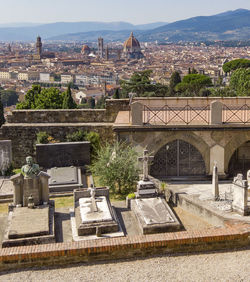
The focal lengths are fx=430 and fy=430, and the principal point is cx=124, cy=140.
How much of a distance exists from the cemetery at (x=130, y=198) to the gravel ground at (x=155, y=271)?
0.19 meters

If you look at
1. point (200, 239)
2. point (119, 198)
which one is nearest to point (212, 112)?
point (119, 198)

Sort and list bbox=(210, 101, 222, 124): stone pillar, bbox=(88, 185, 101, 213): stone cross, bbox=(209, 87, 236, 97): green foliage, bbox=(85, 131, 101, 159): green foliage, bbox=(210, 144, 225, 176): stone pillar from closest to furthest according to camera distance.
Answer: bbox=(88, 185, 101, 213): stone cross
bbox=(210, 101, 222, 124): stone pillar
bbox=(210, 144, 225, 176): stone pillar
bbox=(85, 131, 101, 159): green foliage
bbox=(209, 87, 236, 97): green foliage

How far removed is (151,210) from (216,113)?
5440 mm

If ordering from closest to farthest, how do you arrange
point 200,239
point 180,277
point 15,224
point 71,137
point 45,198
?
point 180,277, point 200,239, point 15,224, point 45,198, point 71,137

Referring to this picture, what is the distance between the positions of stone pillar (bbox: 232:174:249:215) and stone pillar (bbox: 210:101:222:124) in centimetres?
464

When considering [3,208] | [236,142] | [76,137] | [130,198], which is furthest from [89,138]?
[236,142]

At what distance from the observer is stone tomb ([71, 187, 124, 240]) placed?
978 cm

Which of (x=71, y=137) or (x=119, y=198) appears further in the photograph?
(x=71, y=137)

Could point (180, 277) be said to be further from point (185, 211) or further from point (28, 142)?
point (28, 142)

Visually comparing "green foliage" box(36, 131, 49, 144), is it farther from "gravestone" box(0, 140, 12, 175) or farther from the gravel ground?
the gravel ground

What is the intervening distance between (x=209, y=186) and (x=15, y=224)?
286 inches

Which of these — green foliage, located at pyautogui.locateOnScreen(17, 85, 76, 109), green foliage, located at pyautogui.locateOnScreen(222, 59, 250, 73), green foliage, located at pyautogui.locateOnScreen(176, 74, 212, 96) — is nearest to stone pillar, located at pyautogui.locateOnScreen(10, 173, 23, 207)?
green foliage, located at pyautogui.locateOnScreen(17, 85, 76, 109)

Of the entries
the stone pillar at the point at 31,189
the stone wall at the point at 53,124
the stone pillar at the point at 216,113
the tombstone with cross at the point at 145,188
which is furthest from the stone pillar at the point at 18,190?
the stone pillar at the point at 216,113

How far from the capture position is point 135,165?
43.9ft
